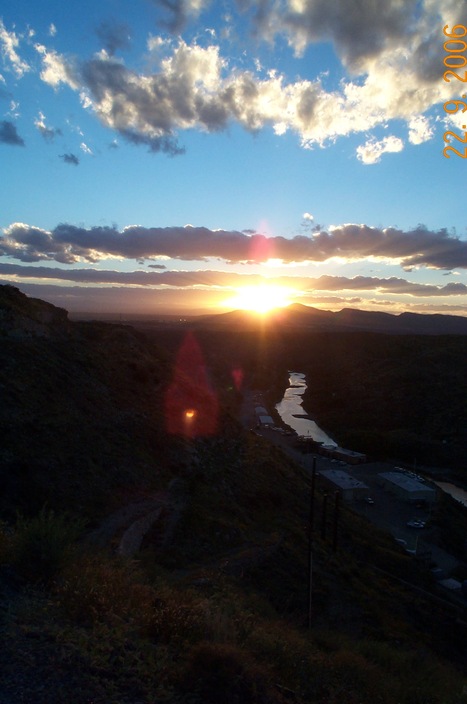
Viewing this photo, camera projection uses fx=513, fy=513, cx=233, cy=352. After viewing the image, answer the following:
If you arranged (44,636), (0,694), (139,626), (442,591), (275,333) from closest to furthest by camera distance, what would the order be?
(0,694) → (44,636) → (139,626) → (442,591) → (275,333)

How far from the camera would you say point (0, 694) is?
3568mm

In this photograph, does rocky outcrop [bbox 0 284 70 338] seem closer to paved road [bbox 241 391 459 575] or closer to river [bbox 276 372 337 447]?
paved road [bbox 241 391 459 575]

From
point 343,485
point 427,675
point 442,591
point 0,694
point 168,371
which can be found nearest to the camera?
point 0,694

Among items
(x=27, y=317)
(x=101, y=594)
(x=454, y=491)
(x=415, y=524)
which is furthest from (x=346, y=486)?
(x=101, y=594)

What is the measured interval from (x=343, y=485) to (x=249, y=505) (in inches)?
464

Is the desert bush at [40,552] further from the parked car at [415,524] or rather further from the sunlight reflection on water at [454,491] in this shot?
the sunlight reflection on water at [454,491]

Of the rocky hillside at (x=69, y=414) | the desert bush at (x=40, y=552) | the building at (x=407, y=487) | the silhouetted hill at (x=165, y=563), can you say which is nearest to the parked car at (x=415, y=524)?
the building at (x=407, y=487)

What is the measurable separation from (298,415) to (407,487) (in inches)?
1133

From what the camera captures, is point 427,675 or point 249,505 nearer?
point 427,675

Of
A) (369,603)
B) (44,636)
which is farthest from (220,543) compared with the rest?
(44,636)

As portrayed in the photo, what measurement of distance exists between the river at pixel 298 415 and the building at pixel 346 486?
13785mm

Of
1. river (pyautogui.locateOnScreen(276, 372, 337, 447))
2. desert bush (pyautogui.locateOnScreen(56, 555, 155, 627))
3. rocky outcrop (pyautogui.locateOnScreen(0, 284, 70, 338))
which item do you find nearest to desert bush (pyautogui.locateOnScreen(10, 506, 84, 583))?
desert bush (pyautogui.locateOnScreen(56, 555, 155, 627))

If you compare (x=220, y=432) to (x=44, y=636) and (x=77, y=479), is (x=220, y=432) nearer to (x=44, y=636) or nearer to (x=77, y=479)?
(x=77, y=479)

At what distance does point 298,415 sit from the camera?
58250 mm
